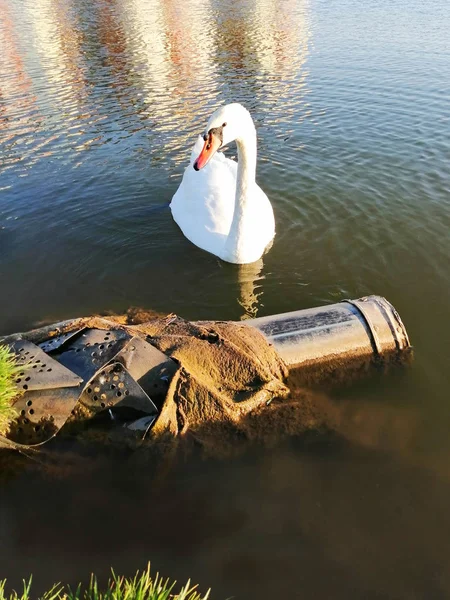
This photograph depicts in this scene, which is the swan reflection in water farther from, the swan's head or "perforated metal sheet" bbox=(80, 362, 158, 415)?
"perforated metal sheet" bbox=(80, 362, 158, 415)

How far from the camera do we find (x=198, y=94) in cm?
1683

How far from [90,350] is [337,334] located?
2.72 meters

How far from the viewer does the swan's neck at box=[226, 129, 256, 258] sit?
7172 mm

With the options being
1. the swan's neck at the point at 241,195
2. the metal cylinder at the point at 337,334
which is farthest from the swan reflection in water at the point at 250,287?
the metal cylinder at the point at 337,334

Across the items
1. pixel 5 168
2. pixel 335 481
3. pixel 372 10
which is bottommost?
pixel 335 481

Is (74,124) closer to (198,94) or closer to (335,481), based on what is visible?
(198,94)

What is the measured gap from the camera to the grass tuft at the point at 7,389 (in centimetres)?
432

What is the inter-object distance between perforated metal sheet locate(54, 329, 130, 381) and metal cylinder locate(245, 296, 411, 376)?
1600 mm

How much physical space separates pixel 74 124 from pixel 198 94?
15.9ft

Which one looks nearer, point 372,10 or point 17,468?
point 17,468

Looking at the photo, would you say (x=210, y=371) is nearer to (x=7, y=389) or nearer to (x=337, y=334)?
(x=337, y=334)

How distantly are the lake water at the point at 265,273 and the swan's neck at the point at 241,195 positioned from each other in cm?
48

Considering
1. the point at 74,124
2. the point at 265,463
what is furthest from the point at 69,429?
the point at 74,124

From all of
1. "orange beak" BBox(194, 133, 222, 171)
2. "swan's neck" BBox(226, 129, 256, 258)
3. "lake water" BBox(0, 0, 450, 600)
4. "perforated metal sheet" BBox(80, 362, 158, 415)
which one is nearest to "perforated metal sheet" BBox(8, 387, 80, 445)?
"perforated metal sheet" BBox(80, 362, 158, 415)
